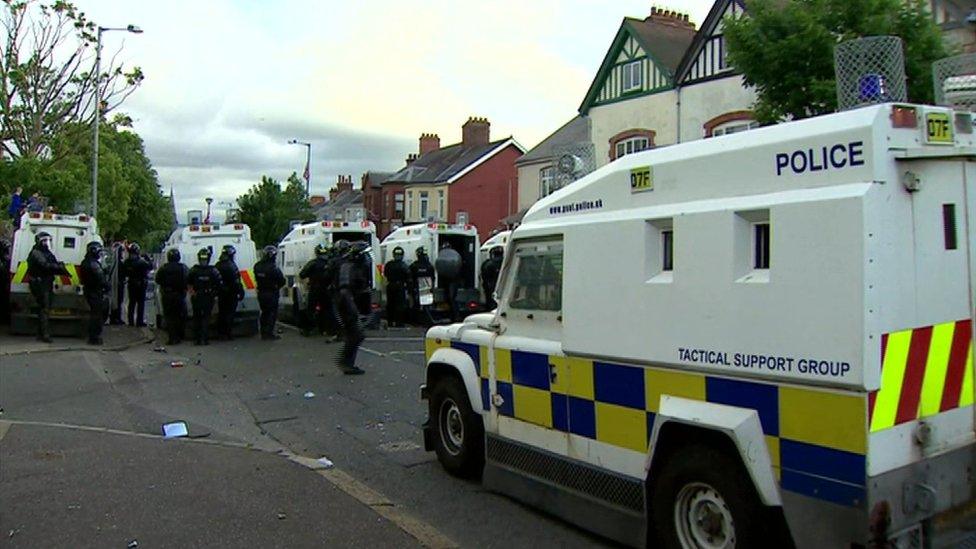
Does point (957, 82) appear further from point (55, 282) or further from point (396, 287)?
point (55, 282)

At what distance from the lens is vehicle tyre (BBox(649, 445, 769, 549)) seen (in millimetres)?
3902

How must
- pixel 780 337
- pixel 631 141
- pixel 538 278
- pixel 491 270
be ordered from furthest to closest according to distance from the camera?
pixel 631 141
pixel 491 270
pixel 538 278
pixel 780 337

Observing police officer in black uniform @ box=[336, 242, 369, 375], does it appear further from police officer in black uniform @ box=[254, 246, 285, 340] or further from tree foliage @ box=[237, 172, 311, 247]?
tree foliage @ box=[237, 172, 311, 247]

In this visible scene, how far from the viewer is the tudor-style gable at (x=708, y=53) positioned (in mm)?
20922

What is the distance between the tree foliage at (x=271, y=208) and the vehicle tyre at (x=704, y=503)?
53977 mm

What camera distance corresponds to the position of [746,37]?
12.4m

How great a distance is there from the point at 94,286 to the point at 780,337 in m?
13.6

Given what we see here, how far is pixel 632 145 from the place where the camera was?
957 inches

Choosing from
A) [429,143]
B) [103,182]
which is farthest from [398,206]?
[103,182]

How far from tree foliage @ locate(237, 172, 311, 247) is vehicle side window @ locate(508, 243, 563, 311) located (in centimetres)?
5223

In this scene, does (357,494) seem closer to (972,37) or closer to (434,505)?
(434,505)

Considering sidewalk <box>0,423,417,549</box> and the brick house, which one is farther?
the brick house

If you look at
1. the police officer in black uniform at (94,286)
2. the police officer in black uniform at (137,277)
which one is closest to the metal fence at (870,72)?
the police officer in black uniform at (94,286)

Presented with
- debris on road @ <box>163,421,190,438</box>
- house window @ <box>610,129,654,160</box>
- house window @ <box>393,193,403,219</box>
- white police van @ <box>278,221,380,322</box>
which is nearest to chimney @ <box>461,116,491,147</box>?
house window @ <box>393,193,403,219</box>
